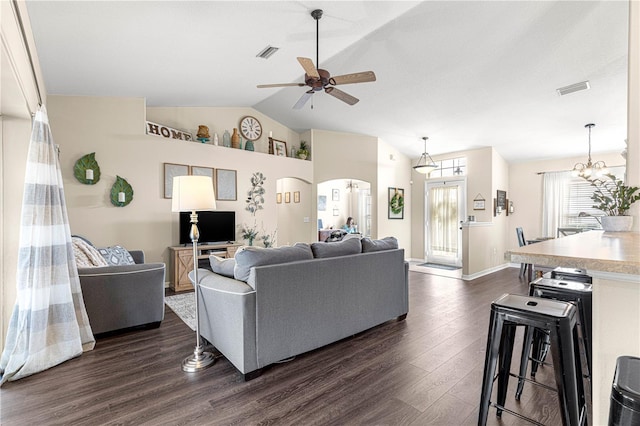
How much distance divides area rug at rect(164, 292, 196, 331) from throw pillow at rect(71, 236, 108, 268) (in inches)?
40.6

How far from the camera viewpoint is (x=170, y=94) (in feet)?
15.3

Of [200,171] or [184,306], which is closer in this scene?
[184,306]

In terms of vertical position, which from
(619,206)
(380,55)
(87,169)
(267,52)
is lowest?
(619,206)

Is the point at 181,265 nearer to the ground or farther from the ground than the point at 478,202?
nearer to the ground

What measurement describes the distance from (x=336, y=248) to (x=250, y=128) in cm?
432

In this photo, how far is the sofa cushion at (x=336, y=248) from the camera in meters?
2.73

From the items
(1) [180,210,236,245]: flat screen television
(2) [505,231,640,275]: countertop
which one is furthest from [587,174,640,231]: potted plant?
(1) [180,210,236,245]: flat screen television

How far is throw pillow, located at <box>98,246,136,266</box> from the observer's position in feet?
12.0

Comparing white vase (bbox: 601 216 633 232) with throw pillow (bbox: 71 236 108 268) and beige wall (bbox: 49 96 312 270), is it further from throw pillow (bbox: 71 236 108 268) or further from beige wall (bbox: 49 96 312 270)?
beige wall (bbox: 49 96 312 270)

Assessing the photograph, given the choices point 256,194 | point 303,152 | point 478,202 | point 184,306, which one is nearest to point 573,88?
point 478,202

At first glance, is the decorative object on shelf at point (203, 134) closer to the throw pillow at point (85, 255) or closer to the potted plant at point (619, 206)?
the throw pillow at point (85, 255)

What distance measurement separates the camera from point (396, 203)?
7715 millimetres

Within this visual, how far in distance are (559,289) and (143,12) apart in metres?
4.02

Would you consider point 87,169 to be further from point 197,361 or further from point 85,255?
point 197,361
